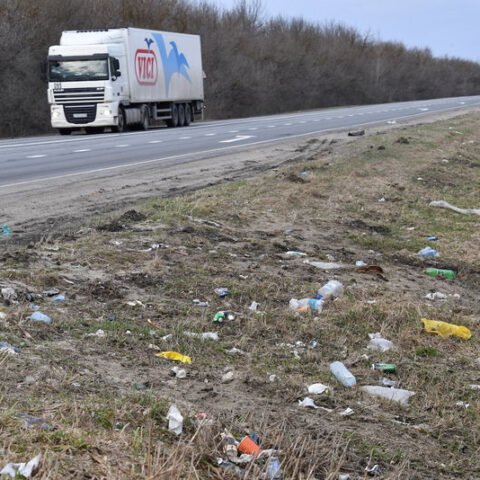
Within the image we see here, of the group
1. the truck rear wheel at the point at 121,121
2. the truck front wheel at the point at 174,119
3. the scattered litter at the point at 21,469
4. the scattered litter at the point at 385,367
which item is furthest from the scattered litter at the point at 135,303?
the truck front wheel at the point at 174,119

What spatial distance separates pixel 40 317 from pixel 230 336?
55.5 inches

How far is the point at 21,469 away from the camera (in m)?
3.35

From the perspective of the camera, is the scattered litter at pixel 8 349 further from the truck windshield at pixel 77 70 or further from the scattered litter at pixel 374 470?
the truck windshield at pixel 77 70

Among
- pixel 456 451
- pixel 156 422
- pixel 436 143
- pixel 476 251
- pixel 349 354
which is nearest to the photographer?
pixel 156 422

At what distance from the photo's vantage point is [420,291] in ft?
27.5

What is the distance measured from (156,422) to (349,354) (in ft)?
7.55

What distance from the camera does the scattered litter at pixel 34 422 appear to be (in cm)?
383

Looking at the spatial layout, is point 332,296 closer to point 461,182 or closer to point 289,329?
point 289,329

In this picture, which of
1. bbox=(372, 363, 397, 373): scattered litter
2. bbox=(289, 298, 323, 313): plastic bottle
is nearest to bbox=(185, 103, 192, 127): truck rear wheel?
bbox=(289, 298, 323, 313): plastic bottle

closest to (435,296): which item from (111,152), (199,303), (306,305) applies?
(306,305)

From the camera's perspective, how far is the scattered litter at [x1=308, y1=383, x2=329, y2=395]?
5.33m

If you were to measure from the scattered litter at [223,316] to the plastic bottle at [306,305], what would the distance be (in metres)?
0.61

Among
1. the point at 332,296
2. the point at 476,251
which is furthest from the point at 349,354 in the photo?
the point at 476,251

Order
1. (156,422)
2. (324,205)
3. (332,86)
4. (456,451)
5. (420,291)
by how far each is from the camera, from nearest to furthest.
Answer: (156,422)
(456,451)
(420,291)
(324,205)
(332,86)
